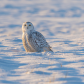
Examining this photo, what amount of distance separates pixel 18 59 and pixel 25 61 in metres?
0.27

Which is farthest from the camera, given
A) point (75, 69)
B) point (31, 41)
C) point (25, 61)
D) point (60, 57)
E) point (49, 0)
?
point (49, 0)

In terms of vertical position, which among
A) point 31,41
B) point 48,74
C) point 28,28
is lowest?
point 48,74

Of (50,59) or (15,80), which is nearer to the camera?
(15,80)

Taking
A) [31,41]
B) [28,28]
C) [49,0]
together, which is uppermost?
[49,0]

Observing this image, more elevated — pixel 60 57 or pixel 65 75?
pixel 60 57

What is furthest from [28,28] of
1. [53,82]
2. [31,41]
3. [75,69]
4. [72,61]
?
[53,82]

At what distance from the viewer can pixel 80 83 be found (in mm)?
3180

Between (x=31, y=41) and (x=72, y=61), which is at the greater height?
(x=31, y=41)

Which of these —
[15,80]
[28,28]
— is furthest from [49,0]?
[15,80]

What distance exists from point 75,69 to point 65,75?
1.26 feet

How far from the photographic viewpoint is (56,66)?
159 inches

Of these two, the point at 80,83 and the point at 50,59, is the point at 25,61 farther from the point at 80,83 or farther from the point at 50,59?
the point at 80,83

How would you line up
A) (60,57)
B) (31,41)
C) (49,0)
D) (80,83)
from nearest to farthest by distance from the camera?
(80,83) → (60,57) → (31,41) → (49,0)

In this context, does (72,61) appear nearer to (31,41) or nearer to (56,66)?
(56,66)
